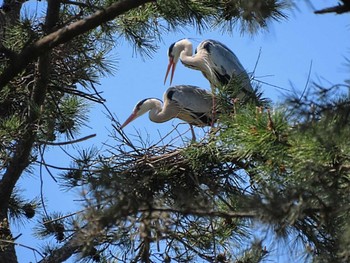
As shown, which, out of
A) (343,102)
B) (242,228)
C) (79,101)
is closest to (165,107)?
(79,101)

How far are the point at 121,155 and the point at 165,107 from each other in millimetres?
985

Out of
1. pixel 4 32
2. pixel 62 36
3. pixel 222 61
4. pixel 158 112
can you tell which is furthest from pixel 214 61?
pixel 62 36

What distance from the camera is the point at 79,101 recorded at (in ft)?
15.7

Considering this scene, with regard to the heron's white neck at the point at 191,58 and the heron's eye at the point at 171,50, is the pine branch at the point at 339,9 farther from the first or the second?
the heron's eye at the point at 171,50

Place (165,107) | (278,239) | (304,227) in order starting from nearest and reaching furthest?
(278,239) → (304,227) → (165,107)

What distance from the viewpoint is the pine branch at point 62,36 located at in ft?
8.09

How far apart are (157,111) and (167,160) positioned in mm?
1155

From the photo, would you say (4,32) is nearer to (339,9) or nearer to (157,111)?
(157,111)

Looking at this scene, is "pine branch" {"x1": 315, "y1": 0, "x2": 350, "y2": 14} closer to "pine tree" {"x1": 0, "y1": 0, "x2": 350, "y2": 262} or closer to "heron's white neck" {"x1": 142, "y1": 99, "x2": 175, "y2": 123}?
"pine tree" {"x1": 0, "y1": 0, "x2": 350, "y2": 262}

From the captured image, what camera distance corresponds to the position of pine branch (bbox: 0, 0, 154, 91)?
247 cm

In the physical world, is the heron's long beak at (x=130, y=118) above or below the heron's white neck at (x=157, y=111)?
above

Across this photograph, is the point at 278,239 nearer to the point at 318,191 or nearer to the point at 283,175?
the point at 318,191

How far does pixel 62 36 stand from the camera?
8.30 ft

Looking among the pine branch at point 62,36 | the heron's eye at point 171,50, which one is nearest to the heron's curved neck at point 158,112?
the heron's eye at point 171,50
